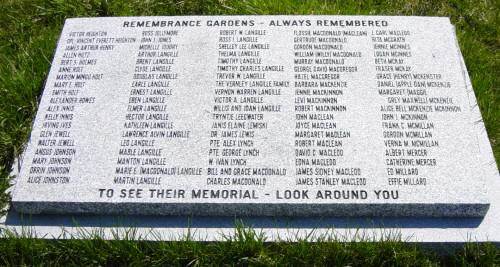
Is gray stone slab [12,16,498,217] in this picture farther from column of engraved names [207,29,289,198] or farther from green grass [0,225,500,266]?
green grass [0,225,500,266]

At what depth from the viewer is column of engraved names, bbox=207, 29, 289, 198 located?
4.22 m

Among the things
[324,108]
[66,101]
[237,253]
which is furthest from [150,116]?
[324,108]

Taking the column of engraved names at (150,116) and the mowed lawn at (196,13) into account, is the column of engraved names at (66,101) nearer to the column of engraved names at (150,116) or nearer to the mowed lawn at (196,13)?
the column of engraved names at (150,116)

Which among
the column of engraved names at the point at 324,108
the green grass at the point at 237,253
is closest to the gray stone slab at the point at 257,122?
the column of engraved names at the point at 324,108

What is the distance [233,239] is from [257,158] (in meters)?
0.67

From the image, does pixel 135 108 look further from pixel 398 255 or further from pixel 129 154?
pixel 398 255

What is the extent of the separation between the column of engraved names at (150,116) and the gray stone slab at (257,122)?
0.01m

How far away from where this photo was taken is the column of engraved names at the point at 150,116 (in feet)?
14.0

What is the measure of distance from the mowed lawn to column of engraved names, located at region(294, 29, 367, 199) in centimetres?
51

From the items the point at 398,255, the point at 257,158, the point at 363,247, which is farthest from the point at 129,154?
the point at 398,255

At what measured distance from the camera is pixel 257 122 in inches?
176

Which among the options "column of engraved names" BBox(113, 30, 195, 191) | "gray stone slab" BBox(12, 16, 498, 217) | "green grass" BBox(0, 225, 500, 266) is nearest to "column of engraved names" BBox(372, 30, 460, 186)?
"gray stone slab" BBox(12, 16, 498, 217)

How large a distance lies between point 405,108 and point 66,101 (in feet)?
9.73

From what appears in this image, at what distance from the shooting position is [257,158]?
4.29 meters
